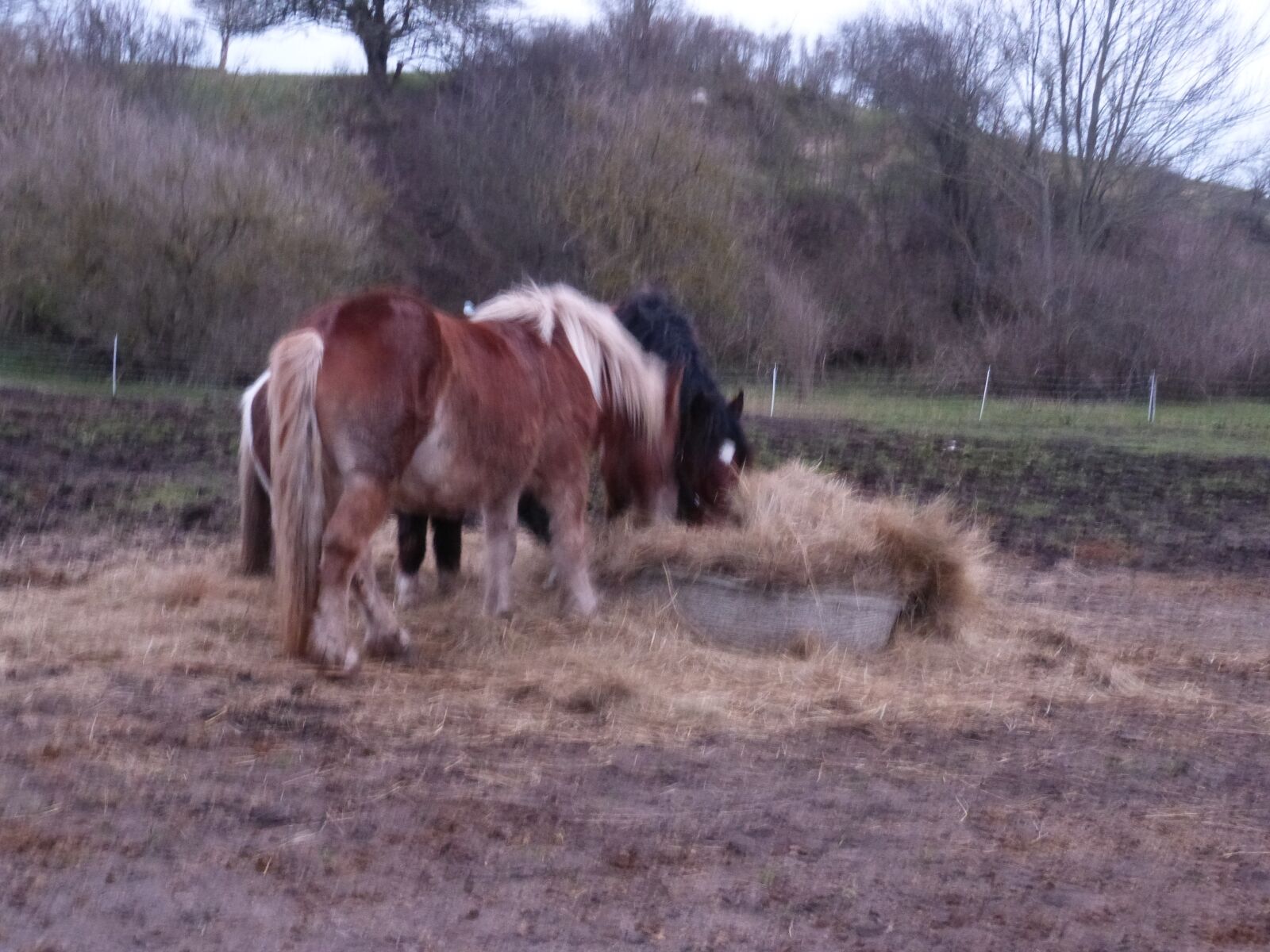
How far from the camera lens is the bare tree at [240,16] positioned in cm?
3122

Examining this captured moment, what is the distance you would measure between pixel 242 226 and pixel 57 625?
15.2 meters

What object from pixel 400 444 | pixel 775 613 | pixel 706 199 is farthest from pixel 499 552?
pixel 706 199

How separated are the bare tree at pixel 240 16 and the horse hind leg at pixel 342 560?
94.7ft

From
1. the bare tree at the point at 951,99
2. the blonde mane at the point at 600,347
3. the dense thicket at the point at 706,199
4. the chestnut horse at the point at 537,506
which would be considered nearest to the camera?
the blonde mane at the point at 600,347

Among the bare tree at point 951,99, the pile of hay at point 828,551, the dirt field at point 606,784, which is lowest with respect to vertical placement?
the dirt field at point 606,784

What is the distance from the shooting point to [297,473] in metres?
4.48

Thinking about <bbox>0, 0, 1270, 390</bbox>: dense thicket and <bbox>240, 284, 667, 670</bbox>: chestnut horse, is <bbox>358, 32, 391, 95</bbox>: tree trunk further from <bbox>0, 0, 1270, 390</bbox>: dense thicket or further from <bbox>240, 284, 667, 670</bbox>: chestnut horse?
<bbox>240, 284, 667, 670</bbox>: chestnut horse

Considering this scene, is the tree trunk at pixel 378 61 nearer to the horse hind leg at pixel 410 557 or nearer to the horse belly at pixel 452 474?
the horse hind leg at pixel 410 557

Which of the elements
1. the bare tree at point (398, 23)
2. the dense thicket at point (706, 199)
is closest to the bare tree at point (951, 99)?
the dense thicket at point (706, 199)

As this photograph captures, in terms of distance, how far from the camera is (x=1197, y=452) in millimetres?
14727

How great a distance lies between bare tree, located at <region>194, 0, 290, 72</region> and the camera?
31.2m

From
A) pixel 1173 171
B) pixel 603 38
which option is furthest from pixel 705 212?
pixel 603 38

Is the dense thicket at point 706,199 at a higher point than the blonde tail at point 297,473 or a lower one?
higher

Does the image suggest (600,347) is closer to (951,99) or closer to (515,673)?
(515,673)
